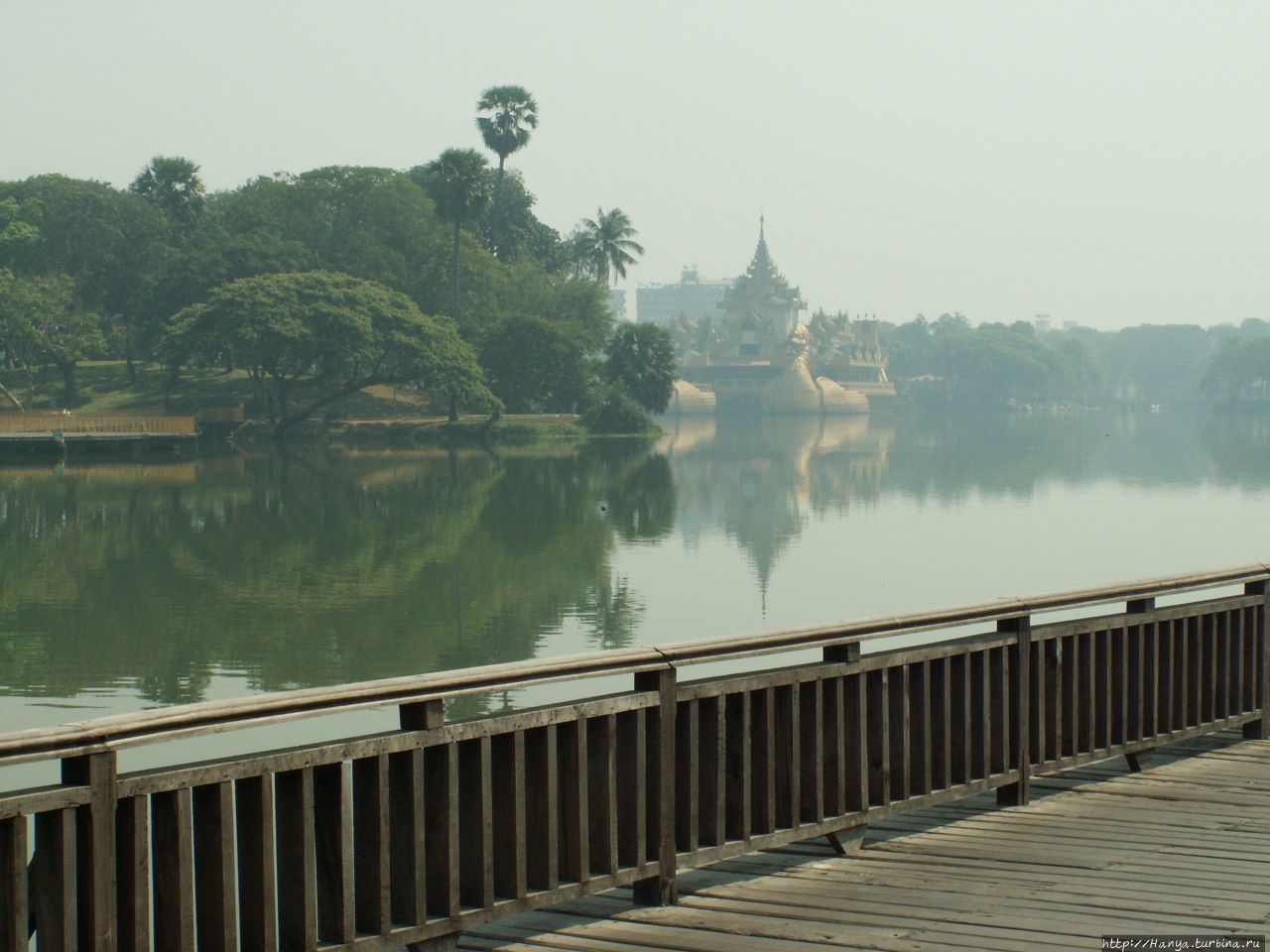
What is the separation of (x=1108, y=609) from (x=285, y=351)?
58075 millimetres

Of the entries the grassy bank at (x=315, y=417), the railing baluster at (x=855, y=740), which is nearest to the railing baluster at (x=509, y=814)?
the railing baluster at (x=855, y=740)

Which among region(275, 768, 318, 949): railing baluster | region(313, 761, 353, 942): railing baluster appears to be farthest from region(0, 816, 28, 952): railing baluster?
region(313, 761, 353, 942): railing baluster

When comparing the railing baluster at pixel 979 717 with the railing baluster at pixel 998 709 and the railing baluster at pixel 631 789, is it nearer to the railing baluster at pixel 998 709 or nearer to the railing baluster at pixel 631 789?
the railing baluster at pixel 998 709

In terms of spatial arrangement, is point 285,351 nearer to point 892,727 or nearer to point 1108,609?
point 1108,609

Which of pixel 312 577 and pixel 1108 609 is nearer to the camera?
pixel 1108 609

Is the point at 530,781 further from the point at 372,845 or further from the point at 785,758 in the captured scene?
the point at 785,758

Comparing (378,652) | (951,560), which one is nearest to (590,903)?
(378,652)

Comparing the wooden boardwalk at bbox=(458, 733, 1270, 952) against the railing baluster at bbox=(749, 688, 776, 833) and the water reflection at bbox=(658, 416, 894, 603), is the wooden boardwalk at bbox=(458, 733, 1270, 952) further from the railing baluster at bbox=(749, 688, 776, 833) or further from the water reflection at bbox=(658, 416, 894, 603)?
the water reflection at bbox=(658, 416, 894, 603)

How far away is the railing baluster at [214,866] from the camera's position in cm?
454

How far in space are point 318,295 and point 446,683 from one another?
231ft

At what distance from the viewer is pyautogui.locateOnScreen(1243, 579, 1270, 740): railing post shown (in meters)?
8.83

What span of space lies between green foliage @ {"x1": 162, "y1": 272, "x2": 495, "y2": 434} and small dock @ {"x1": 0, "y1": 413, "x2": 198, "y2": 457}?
163 inches

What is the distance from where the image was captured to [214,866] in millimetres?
4570

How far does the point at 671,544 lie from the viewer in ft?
112
